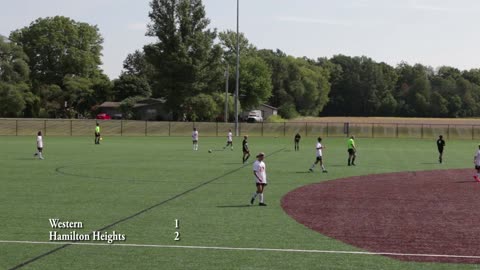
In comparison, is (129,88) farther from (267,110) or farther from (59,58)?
(267,110)

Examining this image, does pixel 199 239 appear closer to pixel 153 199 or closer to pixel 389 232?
pixel 389 232

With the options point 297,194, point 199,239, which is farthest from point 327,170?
point 199,239

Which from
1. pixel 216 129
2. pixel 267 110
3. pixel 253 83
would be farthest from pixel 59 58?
pixel 216 129

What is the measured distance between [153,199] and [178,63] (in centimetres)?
6739

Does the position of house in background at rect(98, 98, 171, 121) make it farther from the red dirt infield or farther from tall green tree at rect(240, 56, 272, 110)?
the red dirt infield

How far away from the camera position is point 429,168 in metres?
31.6

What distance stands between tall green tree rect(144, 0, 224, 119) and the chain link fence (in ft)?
26.5

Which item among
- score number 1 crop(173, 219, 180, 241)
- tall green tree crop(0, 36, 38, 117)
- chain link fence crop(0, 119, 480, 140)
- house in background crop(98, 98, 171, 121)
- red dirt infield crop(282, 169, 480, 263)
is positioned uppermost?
tall green tree crop(0, 36, 38, 117)

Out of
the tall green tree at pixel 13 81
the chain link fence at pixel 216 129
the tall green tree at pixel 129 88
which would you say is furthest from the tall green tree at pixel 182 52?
the tall green tree at pixel 129 88

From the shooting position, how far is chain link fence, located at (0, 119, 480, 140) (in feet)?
247

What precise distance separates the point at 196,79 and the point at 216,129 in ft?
35.6

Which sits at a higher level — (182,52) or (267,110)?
(182,52)

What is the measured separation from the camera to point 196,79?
85.6 metres

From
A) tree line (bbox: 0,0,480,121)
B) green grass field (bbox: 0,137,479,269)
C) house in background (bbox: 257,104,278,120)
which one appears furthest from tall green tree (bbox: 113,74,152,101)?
green grass field (bbox: 0,137,479,269)
